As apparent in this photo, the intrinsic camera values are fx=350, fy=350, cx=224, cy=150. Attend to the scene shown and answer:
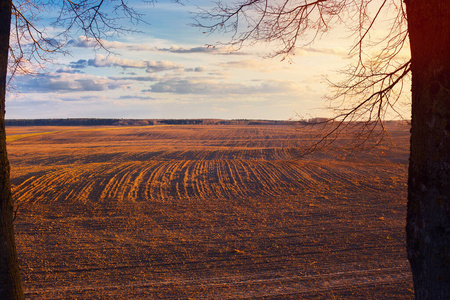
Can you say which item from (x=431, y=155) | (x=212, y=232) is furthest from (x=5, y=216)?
(x=212, y=232)

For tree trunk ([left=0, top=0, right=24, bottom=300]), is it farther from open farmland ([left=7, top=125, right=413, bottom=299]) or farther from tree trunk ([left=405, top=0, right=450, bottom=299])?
tree trunk ([left=405, top=0, right=450, bottom=299])

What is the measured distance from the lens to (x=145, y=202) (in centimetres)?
1360

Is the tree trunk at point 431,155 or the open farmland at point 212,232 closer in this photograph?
the tree trunk at point 431,155

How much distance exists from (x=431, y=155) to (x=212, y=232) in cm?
743

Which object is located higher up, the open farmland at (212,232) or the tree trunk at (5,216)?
the tree trunk at (5,216)

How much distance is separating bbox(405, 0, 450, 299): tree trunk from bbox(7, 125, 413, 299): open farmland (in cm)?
303

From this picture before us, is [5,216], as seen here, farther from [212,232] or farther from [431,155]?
[212,232]

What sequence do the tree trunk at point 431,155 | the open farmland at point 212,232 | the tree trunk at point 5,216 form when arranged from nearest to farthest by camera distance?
1. the tree trunk at point 431,155
2. the tree trunk at point 5,216
3. the open farmland at point 212,232

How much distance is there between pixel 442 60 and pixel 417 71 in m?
0.27

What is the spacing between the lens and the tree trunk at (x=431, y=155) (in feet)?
10.5

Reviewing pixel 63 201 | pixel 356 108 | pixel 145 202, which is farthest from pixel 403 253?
pixel 63 201

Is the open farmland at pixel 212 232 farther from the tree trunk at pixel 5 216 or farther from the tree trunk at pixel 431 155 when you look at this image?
the tree trunk at pixel 431 155

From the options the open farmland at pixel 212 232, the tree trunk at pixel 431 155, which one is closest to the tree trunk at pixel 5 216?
the open farmland at pixel 212 232

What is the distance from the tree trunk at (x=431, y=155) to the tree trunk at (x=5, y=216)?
4.47 m
